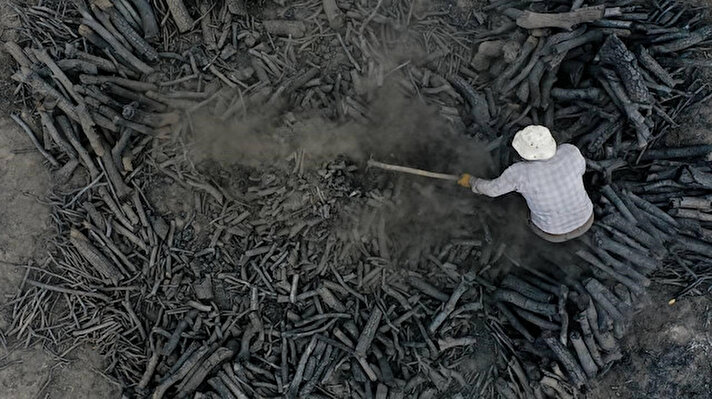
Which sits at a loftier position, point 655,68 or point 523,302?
point 655,68

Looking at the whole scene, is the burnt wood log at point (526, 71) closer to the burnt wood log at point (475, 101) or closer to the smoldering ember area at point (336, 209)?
the smoldering ember area at point (336, 209)

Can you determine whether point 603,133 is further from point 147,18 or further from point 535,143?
point 147,18

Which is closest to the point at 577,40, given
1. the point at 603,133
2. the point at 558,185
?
the point at 603,133

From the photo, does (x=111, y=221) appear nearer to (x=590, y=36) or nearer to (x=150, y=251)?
(x=150, y=251)

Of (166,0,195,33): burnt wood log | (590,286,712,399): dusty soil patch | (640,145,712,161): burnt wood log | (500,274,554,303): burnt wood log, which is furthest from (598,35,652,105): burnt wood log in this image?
(166,0,195,33): burnt wood log

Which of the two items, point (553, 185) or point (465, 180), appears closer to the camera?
point (553, 185)

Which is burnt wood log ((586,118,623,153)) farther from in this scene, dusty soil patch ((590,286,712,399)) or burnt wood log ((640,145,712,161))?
dusty soil patch ((590,286,712,399))

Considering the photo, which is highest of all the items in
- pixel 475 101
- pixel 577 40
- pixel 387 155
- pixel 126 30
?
pixel 126 30
